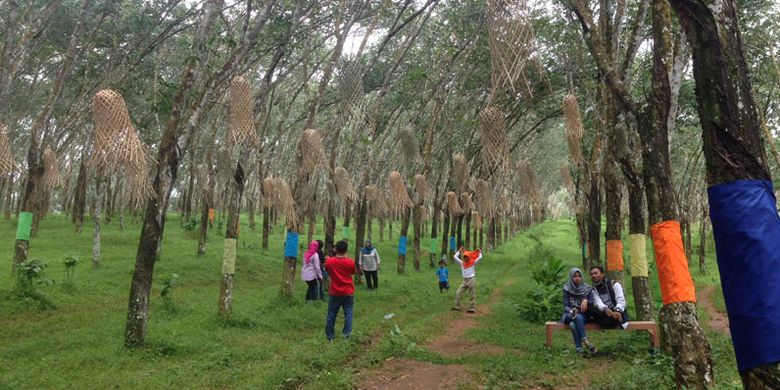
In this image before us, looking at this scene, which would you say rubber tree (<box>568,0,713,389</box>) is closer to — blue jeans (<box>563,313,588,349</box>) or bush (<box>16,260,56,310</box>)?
blue jeans (<box>563,313,588,349</box>)

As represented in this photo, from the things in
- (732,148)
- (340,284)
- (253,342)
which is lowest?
(253,342)

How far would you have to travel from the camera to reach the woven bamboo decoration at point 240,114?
6.61m

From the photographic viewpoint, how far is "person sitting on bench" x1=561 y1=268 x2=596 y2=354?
29.8 ft

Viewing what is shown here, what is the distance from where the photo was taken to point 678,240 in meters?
6.08

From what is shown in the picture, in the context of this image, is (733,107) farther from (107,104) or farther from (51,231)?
(51,231)

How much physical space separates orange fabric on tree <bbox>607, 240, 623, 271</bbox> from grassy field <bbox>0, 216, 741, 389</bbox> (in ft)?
4.30

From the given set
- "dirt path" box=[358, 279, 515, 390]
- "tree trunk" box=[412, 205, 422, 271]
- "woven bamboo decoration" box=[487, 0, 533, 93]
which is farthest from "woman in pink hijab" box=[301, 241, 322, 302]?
"woven bamboo decoration" box=[487, 0, 533, 93]

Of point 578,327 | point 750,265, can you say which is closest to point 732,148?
point 750,265

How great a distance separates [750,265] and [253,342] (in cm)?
825

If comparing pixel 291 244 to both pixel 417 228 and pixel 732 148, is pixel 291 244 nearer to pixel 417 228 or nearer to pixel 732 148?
pixel 417 228

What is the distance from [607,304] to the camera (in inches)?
367

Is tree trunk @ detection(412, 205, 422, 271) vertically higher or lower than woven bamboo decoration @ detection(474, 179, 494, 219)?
lower

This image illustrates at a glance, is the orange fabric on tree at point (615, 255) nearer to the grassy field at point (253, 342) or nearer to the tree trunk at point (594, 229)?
the grassy field at point (253, 342)

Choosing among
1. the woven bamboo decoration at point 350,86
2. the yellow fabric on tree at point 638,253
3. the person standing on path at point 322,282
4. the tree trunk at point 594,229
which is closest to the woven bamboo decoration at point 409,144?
the woven bamboo decoration at point 350,86
